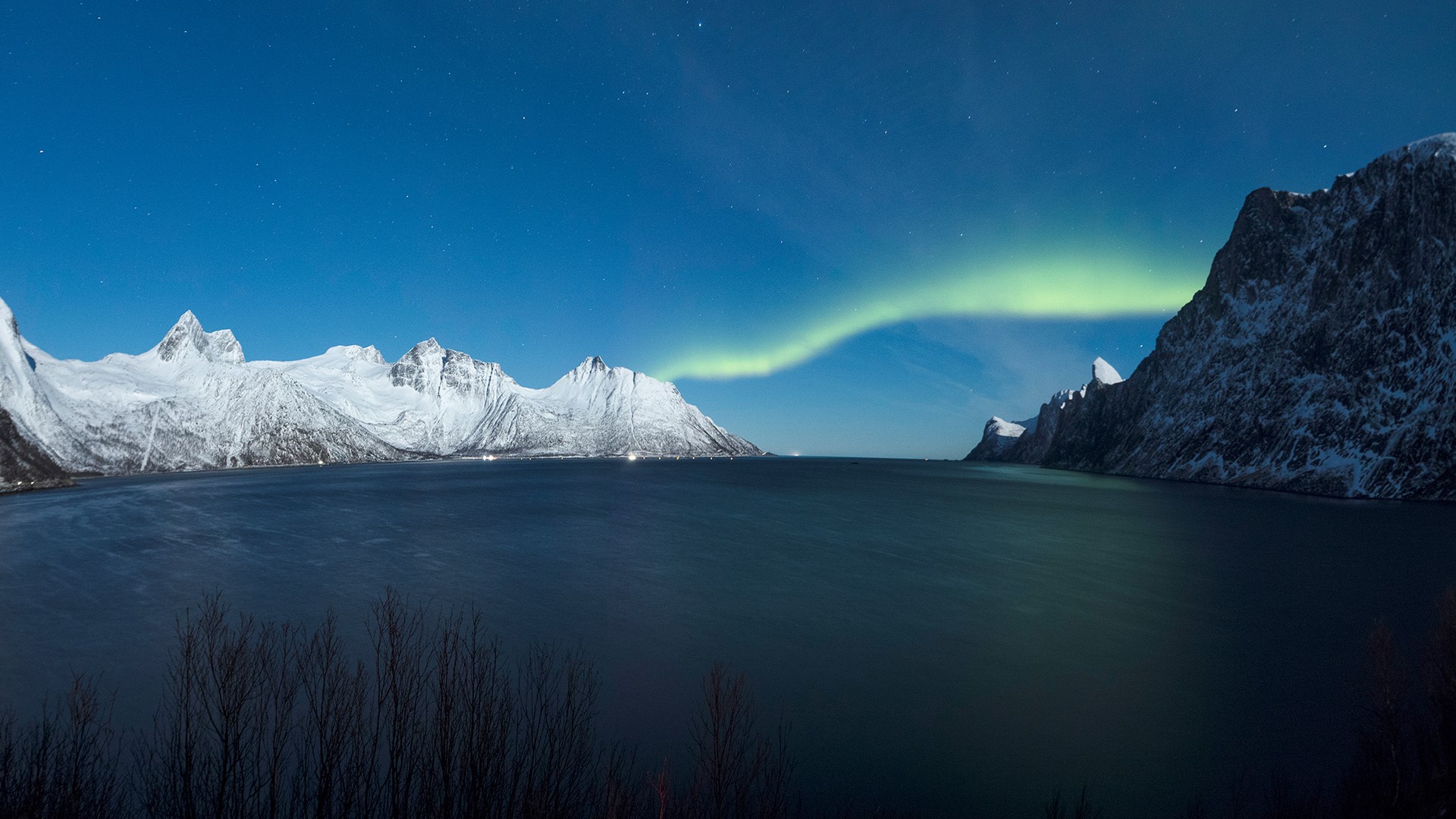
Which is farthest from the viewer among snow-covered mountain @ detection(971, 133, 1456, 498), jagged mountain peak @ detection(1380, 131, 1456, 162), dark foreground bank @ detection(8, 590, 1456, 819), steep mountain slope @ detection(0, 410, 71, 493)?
steep mountain slope @ detection(0, 410, 71, 493)

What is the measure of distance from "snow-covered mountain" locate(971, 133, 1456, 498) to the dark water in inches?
1253

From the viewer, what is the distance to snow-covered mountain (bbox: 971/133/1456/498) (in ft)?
332

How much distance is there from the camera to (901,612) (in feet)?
120

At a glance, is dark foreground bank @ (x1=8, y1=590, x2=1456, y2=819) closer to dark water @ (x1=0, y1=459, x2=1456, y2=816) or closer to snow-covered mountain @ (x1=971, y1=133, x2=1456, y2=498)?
dark water @ (x1=0, y1=459, x2=1456, y2=816)

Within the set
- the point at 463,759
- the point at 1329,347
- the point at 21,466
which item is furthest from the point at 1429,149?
the point at 21,466

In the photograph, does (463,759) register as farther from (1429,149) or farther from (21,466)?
(21,466)

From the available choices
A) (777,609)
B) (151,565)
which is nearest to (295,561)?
(151,565)

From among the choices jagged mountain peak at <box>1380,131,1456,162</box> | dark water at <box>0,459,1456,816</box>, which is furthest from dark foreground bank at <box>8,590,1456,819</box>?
jagged mountain peak at <box>1380,131,1456,162</box>

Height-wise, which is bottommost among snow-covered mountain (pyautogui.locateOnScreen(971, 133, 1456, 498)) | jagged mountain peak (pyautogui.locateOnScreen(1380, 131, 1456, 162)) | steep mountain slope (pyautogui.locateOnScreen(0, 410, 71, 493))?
steep mountain slope (pyautogui.locateOnScreen(0, 410, 71, 493))

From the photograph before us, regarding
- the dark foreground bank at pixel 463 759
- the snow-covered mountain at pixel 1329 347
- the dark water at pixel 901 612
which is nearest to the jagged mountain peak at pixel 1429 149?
the snow-covered mountain at pixel 1329 347

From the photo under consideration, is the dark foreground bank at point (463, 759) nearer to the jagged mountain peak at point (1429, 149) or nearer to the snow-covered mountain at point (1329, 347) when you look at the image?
the snow-covered mountain at point (1329, 347)

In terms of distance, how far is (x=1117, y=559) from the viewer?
53031mm

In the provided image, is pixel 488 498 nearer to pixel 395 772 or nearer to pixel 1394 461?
pixel 395 772

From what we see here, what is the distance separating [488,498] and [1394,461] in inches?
6490
